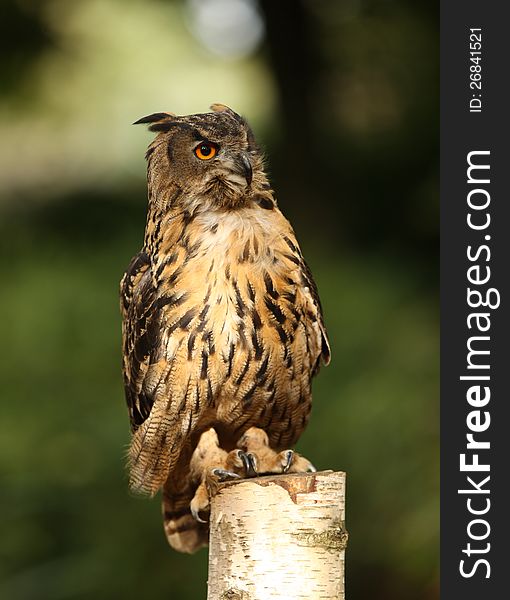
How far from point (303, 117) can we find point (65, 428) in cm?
164

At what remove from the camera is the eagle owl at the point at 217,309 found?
5.59ft

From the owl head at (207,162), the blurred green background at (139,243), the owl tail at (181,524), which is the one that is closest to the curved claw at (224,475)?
the owl tail at (181,524)

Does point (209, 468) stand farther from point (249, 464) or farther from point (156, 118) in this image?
point (156, 118)

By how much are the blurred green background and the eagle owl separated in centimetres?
145

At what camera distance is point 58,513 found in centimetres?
370

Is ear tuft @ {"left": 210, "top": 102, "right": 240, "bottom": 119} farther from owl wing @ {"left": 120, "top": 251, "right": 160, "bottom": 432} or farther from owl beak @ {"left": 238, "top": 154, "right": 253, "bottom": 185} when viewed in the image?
owl wing @ {"left": 120, "top": 251, "right": 160, "bottom": 432}

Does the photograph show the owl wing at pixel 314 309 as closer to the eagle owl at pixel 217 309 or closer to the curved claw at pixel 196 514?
the eagle owl at pixel 217 309

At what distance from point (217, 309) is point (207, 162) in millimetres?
266

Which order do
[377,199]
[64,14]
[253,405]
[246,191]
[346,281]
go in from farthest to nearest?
[64,14] < [377,199] < [346,281] < [253,405] < [246,191]

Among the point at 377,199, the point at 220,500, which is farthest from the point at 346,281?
the point at 220,500

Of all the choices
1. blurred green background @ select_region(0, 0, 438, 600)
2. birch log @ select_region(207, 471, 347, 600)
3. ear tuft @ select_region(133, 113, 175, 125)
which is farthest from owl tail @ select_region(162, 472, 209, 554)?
blurred green background @ select_region(0, 0, 438, 600)

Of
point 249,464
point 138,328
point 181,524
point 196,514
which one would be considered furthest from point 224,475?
point 181,524

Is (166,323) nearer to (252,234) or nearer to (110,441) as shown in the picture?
(252,234)

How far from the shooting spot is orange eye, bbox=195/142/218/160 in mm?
1684
